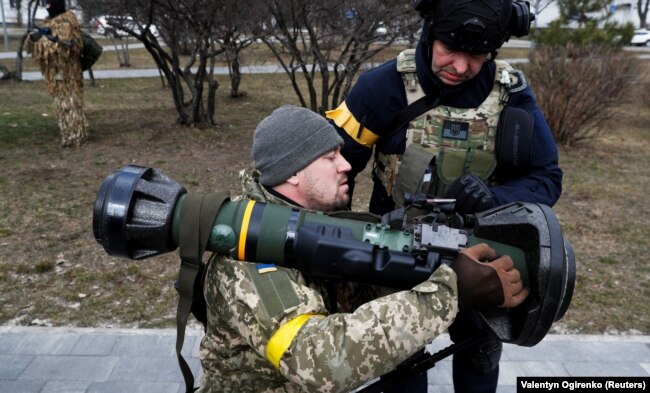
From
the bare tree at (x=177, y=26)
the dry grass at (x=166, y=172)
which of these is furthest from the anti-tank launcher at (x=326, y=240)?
the bare tree at (x=177, y=26)

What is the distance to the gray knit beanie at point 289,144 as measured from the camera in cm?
159

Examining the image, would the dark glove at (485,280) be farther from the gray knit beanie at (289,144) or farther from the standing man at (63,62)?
the standing man at (63,62)

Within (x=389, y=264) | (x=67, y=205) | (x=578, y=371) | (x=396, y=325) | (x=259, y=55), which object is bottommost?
(x=578, y=371)

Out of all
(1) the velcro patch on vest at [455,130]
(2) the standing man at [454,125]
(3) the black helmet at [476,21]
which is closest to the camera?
(3) the black helmet at [476,21]

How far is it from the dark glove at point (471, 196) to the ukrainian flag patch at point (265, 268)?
69cm

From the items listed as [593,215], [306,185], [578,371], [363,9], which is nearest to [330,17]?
[363,9]

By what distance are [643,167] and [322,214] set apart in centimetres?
788

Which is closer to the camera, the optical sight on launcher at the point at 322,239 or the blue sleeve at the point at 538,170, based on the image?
the optical sight on launcher at the point at 322,239

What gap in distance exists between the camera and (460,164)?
6.68 feet

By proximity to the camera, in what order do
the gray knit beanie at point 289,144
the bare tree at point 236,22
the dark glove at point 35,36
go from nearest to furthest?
the gray knit beanie at point 289,144 → the dark glove at point 35,36 → the bare tree at point 236,22

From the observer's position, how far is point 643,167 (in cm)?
790

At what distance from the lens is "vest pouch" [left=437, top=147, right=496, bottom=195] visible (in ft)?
6.64

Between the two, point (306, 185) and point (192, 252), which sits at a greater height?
point (306, 185)

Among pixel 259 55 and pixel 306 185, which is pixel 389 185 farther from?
pixel 259 55
